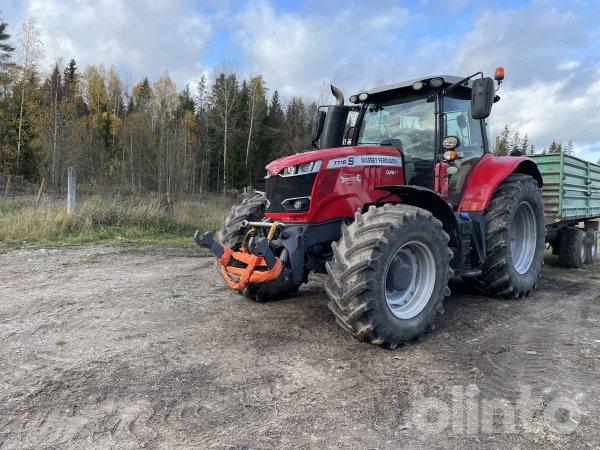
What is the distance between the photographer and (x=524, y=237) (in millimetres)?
6340

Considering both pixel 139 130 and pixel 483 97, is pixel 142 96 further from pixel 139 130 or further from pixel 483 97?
pixel 483 97

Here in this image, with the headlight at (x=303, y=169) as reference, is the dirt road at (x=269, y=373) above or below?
below

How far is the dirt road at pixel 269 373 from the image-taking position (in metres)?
2.66

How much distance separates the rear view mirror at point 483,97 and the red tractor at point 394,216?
0.4 inches

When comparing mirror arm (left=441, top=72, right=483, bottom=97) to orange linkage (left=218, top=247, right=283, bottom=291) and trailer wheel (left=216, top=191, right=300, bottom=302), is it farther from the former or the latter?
orange linkage (left=218, top=247, right=283, bottom=291)

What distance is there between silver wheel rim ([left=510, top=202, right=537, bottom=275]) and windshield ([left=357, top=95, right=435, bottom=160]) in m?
1.82

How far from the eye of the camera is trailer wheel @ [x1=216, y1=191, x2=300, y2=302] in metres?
4.99

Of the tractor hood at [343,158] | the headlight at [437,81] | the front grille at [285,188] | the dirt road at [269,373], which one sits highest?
the headlight at [437,81]

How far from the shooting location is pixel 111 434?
2602mm

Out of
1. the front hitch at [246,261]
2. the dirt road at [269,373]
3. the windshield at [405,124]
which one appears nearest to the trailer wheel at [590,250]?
the dirt road at [269,373]

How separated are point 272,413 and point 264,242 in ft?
5.15

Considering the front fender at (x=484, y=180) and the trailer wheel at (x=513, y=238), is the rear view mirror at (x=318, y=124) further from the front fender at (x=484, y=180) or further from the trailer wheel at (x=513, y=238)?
the trailer wheel at (x=513, y=238)

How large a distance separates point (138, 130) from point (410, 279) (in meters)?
31.5

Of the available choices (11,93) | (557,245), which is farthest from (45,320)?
(11,93)
